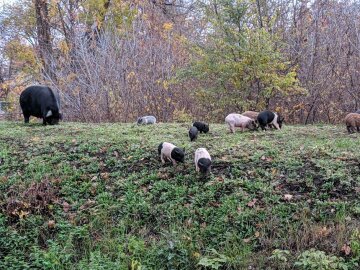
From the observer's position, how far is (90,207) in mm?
5664

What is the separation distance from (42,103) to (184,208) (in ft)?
19.3

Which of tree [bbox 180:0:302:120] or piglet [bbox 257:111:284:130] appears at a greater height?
tree [bbox 180:0:302:120]

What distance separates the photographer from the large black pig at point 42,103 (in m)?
9.92

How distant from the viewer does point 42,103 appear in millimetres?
9953

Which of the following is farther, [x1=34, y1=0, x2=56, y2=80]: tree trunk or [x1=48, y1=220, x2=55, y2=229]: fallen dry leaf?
[x1=34, y1=0, x2=56, y2=80]: tree trunk

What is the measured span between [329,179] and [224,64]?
7221 mm

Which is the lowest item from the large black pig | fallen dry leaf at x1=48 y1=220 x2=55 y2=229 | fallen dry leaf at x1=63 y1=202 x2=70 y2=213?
fallen dry leaf at x1=48 y1=220 x2=55 y2=229

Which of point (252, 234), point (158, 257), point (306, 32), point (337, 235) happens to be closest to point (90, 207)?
point (158, 257)

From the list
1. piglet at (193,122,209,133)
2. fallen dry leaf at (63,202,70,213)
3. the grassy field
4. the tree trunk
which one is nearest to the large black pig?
the grassy field

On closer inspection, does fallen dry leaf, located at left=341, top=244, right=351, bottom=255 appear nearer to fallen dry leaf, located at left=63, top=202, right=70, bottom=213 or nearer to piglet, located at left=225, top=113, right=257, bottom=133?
fallen dry leaf, located at left=63, top=202, right=70, bottom=213

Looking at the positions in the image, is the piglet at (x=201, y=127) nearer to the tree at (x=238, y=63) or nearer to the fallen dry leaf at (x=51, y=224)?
the tree at (x=238, y=63)

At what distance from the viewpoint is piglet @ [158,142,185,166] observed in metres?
6.41

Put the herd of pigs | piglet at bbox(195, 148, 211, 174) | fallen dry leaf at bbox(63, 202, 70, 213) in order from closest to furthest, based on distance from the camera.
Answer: fallen dry leaf at bbox(63, 202, 70, 213) → piglet at bbox(195, 148, 211, 174) → the herd of pigs

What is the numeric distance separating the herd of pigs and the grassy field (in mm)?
242
